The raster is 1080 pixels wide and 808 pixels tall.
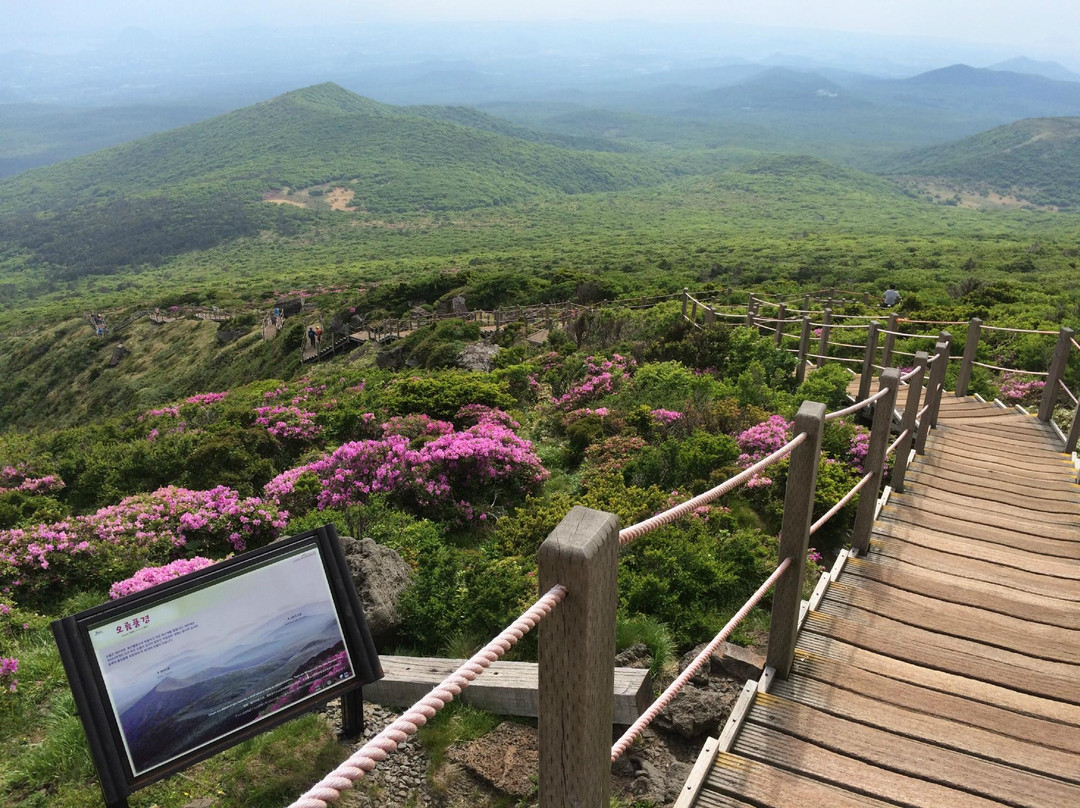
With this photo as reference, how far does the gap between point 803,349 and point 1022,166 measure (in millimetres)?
Answer: 203589

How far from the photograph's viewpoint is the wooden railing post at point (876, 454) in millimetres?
4113

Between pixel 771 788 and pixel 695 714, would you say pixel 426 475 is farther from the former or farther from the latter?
pixel 771 788

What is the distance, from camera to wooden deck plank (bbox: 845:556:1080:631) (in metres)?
3.93

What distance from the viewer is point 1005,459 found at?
264 inches

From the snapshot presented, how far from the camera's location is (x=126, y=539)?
6383mm

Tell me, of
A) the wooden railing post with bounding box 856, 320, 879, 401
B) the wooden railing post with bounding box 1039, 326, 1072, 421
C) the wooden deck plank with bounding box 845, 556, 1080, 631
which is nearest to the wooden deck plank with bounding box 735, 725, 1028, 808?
the wooden deck plank with bounding box 845, 556, 1080, 631

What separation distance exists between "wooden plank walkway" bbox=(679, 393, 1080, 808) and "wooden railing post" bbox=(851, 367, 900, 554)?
176mm

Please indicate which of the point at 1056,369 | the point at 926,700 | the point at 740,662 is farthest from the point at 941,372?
the point at 926,700

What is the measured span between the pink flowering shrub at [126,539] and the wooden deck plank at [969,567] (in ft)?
17.6

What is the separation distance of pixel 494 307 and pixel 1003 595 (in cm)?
2771

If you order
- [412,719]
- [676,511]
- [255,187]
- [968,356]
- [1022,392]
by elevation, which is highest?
[412,719]

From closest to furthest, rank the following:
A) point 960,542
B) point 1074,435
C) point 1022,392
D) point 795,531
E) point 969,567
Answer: point 795,531 → point 969,567 → point 960,542 → point 1074,435 → point 1022,392

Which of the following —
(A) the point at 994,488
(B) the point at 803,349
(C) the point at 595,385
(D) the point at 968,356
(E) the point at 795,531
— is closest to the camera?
(E) the point at 795,531

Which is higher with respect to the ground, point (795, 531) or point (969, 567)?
point (795, 531)
